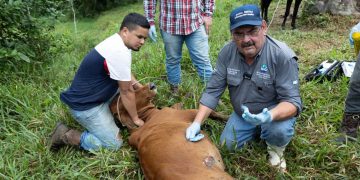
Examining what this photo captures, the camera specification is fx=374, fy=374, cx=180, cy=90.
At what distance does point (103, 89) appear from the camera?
130 inches

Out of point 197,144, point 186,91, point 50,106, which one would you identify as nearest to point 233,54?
point 197,144

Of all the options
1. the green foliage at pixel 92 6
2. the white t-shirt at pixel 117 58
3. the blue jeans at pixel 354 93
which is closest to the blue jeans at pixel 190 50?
the white t-shirt at pixel 117 58

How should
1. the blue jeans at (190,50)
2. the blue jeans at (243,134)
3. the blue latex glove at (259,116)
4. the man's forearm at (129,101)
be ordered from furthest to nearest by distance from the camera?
the blue jeans at (190,50) → the man's forearm at (129,101) → the blue jeans at (243,134) → the blue latex glove at (259,116)

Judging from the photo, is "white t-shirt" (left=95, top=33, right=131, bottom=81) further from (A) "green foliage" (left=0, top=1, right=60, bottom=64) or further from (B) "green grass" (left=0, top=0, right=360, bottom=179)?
(A) "green foliage" (left=0, top=1, right=60, bottom=64)

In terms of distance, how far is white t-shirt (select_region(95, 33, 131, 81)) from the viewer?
307 cm

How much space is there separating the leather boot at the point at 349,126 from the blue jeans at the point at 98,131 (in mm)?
1921

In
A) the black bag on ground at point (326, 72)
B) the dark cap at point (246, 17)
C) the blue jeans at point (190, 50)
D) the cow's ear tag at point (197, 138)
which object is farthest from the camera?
the black bag on ground at point (326, 72)

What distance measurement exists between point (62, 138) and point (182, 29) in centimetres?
158

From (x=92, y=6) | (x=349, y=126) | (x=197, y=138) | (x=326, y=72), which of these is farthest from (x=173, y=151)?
(x=92, y=6)

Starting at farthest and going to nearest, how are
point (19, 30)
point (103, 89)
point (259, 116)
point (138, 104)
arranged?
point (19, 30) < point (138, 104) < point (103, 89) < point (259, 116)

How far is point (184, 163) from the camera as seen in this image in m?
2.42

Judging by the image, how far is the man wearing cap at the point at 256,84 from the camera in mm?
2555

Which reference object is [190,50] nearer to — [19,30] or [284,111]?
[284,111]

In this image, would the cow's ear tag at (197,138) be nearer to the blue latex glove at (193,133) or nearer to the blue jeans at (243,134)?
the blue latex glove at (193,133)
